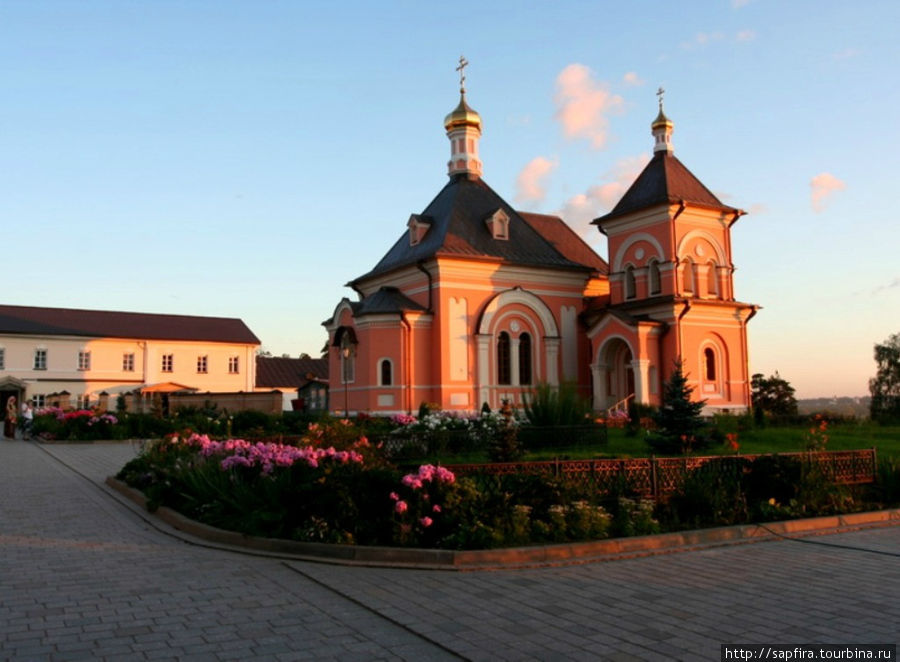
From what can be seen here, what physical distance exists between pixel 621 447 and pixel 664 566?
9676 millimetres

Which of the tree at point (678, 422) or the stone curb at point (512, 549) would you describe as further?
the tree at point (678, 422)

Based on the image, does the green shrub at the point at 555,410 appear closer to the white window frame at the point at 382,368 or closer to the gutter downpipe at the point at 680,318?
the white window frame at the point at 382,368

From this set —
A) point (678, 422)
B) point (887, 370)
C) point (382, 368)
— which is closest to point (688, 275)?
point (382, 368)

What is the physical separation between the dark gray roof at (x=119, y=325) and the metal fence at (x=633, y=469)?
48064mm

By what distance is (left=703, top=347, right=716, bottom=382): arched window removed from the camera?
30.5 m

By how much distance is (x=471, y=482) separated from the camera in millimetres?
8648

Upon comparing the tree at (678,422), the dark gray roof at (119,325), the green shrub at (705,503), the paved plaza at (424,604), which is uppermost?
the dark gray roof at (119,325)

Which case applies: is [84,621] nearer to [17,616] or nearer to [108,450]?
[17,616]

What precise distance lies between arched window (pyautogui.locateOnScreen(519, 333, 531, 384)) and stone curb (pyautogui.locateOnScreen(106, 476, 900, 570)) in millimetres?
21768

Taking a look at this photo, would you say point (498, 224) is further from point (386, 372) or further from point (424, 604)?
point (424, 604)

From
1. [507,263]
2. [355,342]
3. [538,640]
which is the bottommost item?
[538,640]

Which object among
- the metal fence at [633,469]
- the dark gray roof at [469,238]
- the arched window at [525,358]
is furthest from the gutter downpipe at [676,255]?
the metal fence at [633,469]

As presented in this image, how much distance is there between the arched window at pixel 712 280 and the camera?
3139 cm

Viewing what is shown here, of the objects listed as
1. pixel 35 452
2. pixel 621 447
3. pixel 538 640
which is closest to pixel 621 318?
pixel 621 447
